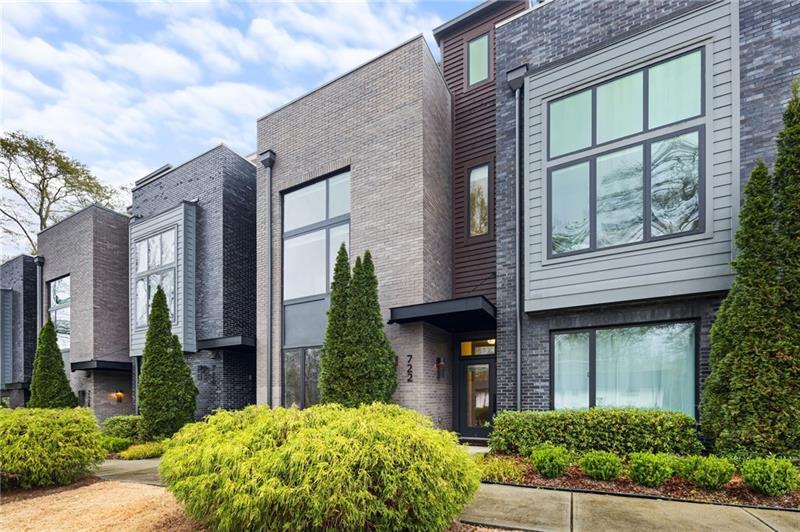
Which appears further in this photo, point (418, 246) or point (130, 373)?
point (130, 373)

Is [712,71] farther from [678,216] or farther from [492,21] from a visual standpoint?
[492,21]

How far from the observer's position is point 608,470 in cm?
587

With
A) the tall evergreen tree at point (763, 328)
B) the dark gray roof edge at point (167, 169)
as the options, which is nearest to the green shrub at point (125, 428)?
the dark gray roof edge at point (167, 169)

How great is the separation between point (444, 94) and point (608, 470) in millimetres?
8396

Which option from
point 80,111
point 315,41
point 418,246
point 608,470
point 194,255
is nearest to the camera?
point 608,470

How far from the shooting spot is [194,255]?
14.0 meters


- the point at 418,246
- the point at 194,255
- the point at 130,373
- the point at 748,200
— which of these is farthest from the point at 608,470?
the point at 130,373

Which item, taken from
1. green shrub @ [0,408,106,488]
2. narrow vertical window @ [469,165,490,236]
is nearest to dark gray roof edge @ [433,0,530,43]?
narrow vertical window @ [469,165,490,236]

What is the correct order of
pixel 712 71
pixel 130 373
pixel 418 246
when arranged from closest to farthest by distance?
1. pixel 712 71
2. pixel 418 246
3. pixel 130 373

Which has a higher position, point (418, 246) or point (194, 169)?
point (194, 169)

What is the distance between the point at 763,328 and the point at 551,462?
123 inches

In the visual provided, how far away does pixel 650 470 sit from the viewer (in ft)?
18.3

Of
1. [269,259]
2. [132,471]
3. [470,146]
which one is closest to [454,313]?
[470,146]

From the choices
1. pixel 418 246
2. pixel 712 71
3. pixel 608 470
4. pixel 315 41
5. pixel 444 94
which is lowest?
pixel 608 470
